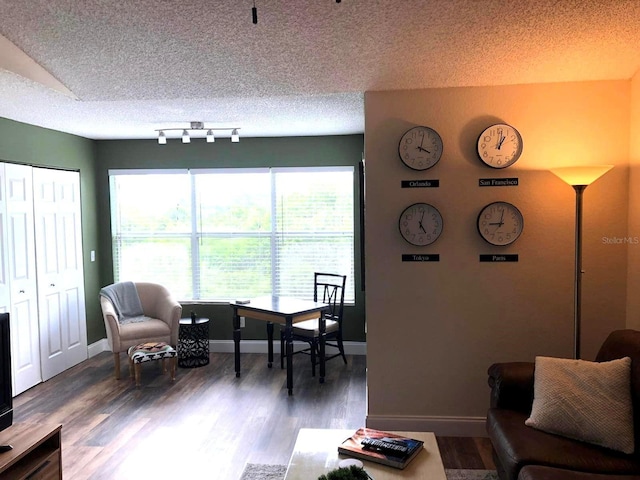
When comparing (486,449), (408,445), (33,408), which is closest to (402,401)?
(486,449)

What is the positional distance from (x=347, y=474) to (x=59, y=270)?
4187 mm

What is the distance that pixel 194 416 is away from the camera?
404 centimetres

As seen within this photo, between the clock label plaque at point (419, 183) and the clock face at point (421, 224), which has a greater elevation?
the clock label plaque at point (419, 183)

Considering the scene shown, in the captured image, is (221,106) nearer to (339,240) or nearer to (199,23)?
(199,23)

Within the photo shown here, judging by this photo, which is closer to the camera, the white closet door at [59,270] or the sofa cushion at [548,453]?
the sofa cushion at [548,453]

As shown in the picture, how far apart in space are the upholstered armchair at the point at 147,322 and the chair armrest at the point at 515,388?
11.0ft

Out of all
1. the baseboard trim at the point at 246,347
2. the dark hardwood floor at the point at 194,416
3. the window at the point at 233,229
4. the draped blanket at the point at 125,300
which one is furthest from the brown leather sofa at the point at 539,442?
the draped blanket at the point at 125,300

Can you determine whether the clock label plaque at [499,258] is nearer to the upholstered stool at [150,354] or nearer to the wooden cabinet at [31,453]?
the wooden cabinet at [31,453]

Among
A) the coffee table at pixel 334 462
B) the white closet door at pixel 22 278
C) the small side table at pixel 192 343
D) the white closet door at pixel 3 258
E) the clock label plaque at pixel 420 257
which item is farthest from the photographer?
the small side table at pixel 192 343

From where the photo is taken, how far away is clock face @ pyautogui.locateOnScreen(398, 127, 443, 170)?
3441 millimetres

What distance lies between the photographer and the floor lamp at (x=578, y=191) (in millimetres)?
3070

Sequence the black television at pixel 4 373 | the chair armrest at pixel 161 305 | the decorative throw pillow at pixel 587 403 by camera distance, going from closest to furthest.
A: 1. the decorative throw pillow at pixel 587 403
2. the black television at pixel 4 373
3. the chair armrest at pixel 161 305

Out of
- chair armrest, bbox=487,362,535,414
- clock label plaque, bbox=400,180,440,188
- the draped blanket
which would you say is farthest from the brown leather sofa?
the draped blanket

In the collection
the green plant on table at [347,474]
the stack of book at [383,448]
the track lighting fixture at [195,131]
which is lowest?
the stack of book at [383,448]
